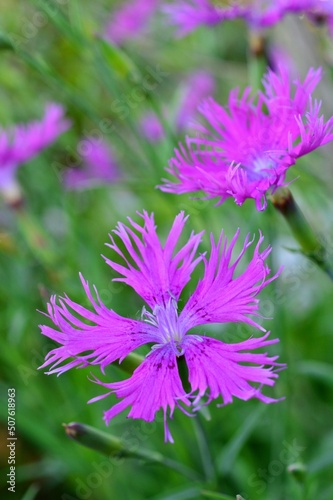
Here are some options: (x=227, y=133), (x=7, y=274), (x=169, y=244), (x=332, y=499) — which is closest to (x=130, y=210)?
(x=7, y=274)

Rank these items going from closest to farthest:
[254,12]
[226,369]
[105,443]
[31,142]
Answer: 1. [226,369]
2. [105,443]
3. [254,12]
4. [31,142]

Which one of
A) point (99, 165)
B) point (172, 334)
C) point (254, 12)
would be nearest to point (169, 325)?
point (172, 334)

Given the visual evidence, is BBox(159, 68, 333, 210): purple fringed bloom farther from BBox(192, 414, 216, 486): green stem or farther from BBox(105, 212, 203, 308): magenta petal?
BBox(192, 414, 216, 486): green stem

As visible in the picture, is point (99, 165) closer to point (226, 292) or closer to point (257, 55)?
point (257, 55)

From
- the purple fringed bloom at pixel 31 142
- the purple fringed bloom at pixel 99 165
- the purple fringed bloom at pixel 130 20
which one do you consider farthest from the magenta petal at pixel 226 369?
the purple fringed bloom at pixel 99 165

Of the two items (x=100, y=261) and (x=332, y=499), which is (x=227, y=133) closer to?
(x=332, y=499)
